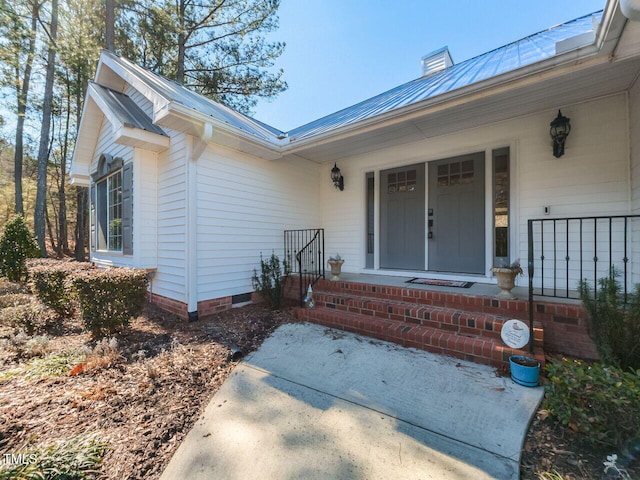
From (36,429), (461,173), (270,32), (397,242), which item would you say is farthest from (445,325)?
(270,32)

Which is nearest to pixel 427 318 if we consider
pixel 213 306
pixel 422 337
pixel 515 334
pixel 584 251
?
pixel 422 337

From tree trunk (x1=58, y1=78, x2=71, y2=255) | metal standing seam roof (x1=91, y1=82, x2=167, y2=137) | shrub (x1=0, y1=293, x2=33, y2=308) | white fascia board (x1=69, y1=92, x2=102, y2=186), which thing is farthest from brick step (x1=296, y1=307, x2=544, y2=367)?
tree trunk (x1=58, y1=78, x2=71, y2=255)

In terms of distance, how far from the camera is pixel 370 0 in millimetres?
6633

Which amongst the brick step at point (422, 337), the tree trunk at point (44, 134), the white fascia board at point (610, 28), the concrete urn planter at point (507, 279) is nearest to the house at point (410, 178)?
the white fascia board at point (610, 28)

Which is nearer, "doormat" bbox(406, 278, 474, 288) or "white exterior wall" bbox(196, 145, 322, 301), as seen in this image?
"doormat" bbox(406, 278, 474, 288)

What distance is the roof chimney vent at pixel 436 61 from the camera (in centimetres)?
630

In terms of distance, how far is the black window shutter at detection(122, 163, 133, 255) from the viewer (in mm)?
4797

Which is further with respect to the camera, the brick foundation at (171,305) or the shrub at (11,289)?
the shrub at (11,289)

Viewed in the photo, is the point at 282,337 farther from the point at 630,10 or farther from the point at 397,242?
the point at 630,10

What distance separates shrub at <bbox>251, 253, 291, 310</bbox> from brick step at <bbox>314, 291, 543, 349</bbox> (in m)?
0.75

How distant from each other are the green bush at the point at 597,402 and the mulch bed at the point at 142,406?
0.41 ft

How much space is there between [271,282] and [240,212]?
4.34 ft

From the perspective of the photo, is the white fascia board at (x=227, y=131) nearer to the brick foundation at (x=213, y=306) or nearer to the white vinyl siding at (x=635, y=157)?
the brick foundation at (x=213, y=306)

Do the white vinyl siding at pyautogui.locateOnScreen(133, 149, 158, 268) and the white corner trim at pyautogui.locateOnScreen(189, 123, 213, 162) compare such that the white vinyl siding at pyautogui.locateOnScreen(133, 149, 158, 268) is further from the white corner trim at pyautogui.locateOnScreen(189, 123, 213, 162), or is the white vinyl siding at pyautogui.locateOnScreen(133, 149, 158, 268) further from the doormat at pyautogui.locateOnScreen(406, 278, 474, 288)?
the doormat at pyautogui.locateOnScreen(406, 278, 474, 288)
